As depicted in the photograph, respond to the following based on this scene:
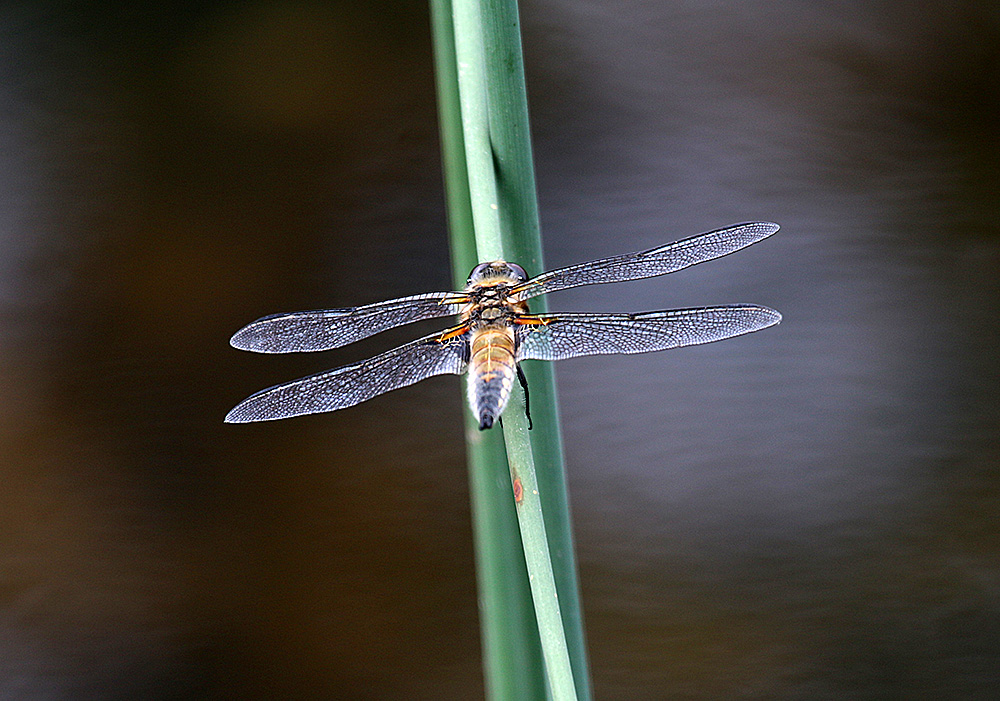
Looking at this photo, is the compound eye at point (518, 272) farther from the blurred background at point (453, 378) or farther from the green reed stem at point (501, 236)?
the blurred background at point (453, 378)

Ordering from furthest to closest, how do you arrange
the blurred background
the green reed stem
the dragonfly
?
the blurred background, the dragonfly, the green reed stem

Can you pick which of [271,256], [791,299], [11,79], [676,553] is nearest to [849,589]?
[676,553]

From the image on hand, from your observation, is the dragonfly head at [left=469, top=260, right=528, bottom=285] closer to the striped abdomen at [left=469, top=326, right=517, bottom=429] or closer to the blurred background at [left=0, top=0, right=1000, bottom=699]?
the striped abdomen at [left=469, top=326, right=517, bottom=429]

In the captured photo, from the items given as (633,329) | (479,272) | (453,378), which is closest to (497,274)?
(479,272)

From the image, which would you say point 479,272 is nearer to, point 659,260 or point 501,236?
point 501,236

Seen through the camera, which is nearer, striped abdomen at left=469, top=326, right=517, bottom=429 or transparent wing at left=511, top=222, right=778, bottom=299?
striped abdomen at left=469, top=326, right=517, bottom=429

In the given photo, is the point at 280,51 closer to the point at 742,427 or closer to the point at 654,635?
the point at 742,427

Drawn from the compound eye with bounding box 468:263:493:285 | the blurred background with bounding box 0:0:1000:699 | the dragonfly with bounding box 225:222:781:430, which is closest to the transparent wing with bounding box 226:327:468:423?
the dragonfly with bounding box 225:222:781:430
